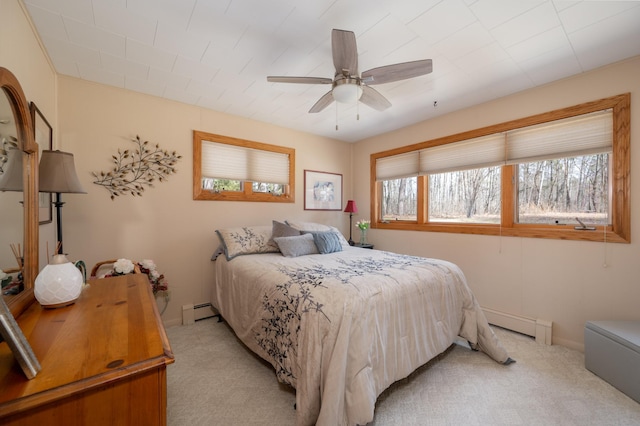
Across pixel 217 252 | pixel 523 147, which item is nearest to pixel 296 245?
pixel 217 252

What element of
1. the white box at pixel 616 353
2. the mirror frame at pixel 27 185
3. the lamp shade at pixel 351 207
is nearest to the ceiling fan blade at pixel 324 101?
the mirror frame at pixel 27 185

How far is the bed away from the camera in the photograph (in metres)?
1.37

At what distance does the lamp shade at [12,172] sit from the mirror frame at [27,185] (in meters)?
0.05

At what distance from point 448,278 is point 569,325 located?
4.48 ft

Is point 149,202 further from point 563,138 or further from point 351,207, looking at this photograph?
point 563,138

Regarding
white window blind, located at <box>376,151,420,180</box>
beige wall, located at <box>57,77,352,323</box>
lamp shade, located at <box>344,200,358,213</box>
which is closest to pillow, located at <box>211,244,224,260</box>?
beige wall, located at <box>57,77,352,323</box>

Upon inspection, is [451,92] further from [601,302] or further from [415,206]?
[601,302]

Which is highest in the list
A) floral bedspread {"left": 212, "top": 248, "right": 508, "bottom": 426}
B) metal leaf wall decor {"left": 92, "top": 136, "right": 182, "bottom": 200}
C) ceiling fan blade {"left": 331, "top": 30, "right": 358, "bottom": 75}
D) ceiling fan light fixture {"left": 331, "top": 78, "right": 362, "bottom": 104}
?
ceiling fan blade {"left": 331, "top": 30, "right": 358, "bottom": 75}

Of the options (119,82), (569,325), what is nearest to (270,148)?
(119,82)

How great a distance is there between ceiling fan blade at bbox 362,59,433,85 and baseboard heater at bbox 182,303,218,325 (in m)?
2.91

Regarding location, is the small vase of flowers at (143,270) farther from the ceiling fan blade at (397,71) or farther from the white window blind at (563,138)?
the white window blind at (563,138)

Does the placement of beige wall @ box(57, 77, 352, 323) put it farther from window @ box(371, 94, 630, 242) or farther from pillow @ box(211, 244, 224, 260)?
window @ box(371, 94, 630, 242)

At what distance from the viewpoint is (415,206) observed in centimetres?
367

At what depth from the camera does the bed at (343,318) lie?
137 cm
